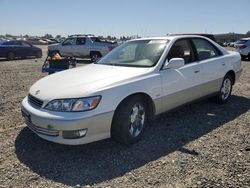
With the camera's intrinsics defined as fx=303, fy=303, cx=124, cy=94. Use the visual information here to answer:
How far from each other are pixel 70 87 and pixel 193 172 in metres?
1.96

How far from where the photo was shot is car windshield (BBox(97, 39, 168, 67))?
502cm

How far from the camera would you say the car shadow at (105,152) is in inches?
144

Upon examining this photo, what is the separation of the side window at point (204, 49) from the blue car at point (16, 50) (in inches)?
641

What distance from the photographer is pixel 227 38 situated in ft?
302

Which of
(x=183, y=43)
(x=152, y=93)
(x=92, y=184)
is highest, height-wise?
(x=183, y=43)

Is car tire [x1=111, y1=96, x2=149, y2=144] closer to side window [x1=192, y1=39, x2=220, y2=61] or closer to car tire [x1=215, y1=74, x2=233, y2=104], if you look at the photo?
side window [x1=192, y1=39, x2=220, y2=61]

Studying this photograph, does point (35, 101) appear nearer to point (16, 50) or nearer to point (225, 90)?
point (225, 90)

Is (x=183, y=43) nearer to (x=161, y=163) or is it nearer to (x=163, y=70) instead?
(x=163, y=70)

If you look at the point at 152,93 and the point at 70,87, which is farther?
the point at 152,93

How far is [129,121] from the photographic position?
4.26 m

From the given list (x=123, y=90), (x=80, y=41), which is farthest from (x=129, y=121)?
(x=80, y=41)

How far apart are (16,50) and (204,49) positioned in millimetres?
16852


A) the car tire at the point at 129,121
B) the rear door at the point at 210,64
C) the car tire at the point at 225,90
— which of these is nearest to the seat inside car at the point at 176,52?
the rear door at the point at 210,64

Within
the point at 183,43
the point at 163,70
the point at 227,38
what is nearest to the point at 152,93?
the point at 163,70
